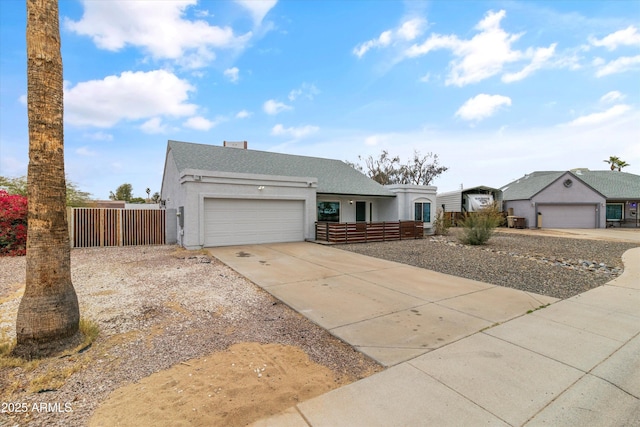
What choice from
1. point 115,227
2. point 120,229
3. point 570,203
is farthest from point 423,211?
point 115,227

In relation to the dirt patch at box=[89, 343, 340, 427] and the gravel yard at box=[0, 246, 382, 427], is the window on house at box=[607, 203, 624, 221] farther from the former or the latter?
the dirt patch at box=[89, 343, 340, 427]

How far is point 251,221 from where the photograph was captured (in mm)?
13570

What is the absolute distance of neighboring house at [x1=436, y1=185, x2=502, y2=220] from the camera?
27.2 m

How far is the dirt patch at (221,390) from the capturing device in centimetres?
235

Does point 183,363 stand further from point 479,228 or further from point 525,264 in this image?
point 479,228

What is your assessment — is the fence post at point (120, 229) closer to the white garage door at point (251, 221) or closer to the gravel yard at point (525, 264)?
the white garage door at point (251, 221)

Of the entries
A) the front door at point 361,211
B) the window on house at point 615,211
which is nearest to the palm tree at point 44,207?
the front door at point 361,211

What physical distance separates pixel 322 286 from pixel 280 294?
108cm

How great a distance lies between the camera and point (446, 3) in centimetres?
1027

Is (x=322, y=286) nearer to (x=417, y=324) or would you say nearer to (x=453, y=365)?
(x=417, y=324)

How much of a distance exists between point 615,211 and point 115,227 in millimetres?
39501

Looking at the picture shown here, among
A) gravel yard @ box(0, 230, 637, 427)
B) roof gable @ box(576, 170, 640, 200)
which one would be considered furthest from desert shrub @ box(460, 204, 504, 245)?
roof gable @ box(576, 170, 640, 200)

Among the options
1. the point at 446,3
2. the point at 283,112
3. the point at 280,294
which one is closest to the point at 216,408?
the point at 280,294

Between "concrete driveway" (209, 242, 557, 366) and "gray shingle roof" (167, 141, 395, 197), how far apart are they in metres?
8.13
